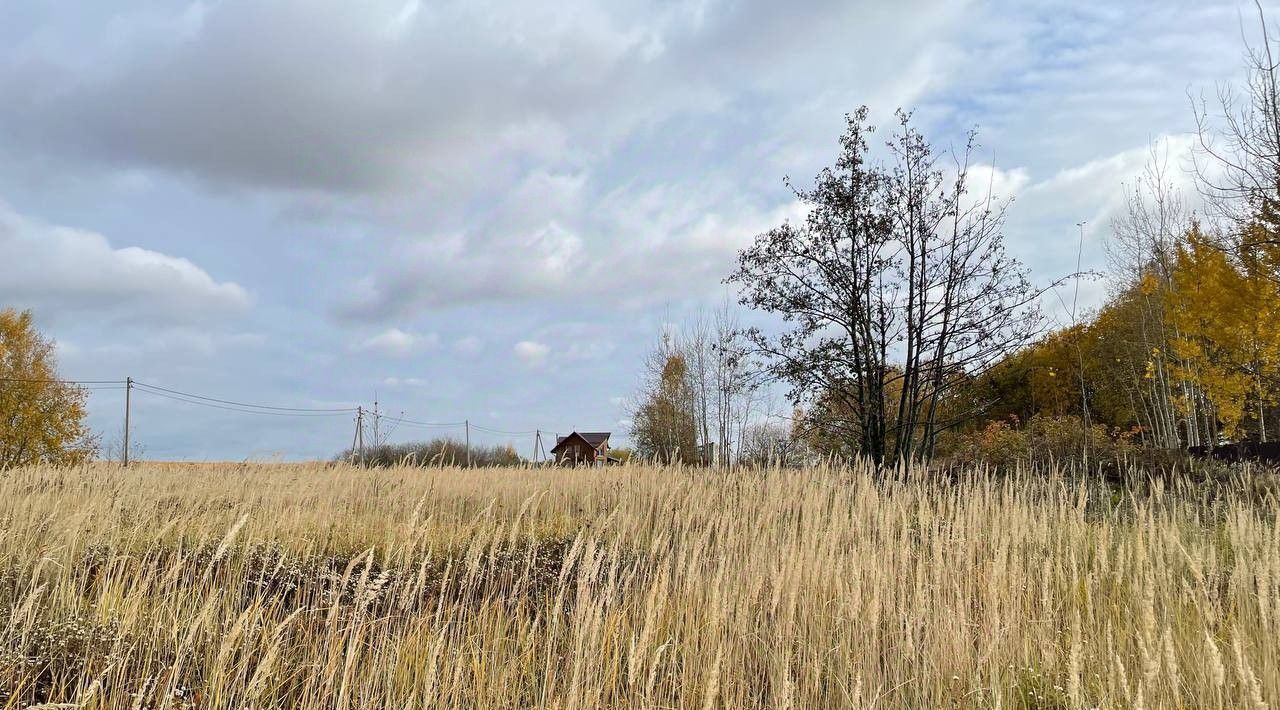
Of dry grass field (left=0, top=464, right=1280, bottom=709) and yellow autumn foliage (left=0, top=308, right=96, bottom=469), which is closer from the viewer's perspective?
dry grass field (left=0, top=464, right=1280, bottom=709)

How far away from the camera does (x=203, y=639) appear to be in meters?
3.70

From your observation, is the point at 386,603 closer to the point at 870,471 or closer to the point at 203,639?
the point at 203,639

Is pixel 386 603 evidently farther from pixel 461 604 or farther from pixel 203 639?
pixel 203 639

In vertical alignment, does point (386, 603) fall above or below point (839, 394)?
below

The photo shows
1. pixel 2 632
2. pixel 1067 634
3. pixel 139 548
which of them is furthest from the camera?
pixel 139 548

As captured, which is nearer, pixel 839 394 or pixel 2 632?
pixel 2 632

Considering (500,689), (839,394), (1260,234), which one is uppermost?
(1260,234)

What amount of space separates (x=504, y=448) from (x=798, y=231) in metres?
24.8

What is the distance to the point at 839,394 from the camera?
1098 centimetres

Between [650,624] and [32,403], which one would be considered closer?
[650,624]

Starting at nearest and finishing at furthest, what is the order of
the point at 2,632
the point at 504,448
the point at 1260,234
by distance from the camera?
the point at 2,632 → the point at 1260,234 → the point at 504,448

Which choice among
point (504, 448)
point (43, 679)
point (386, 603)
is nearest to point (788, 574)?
point (386, 603)

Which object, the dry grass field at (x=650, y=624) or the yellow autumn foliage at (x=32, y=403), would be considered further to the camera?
the yellow autumn foliage at (x=32, y=403)

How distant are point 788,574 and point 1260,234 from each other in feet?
37.0
